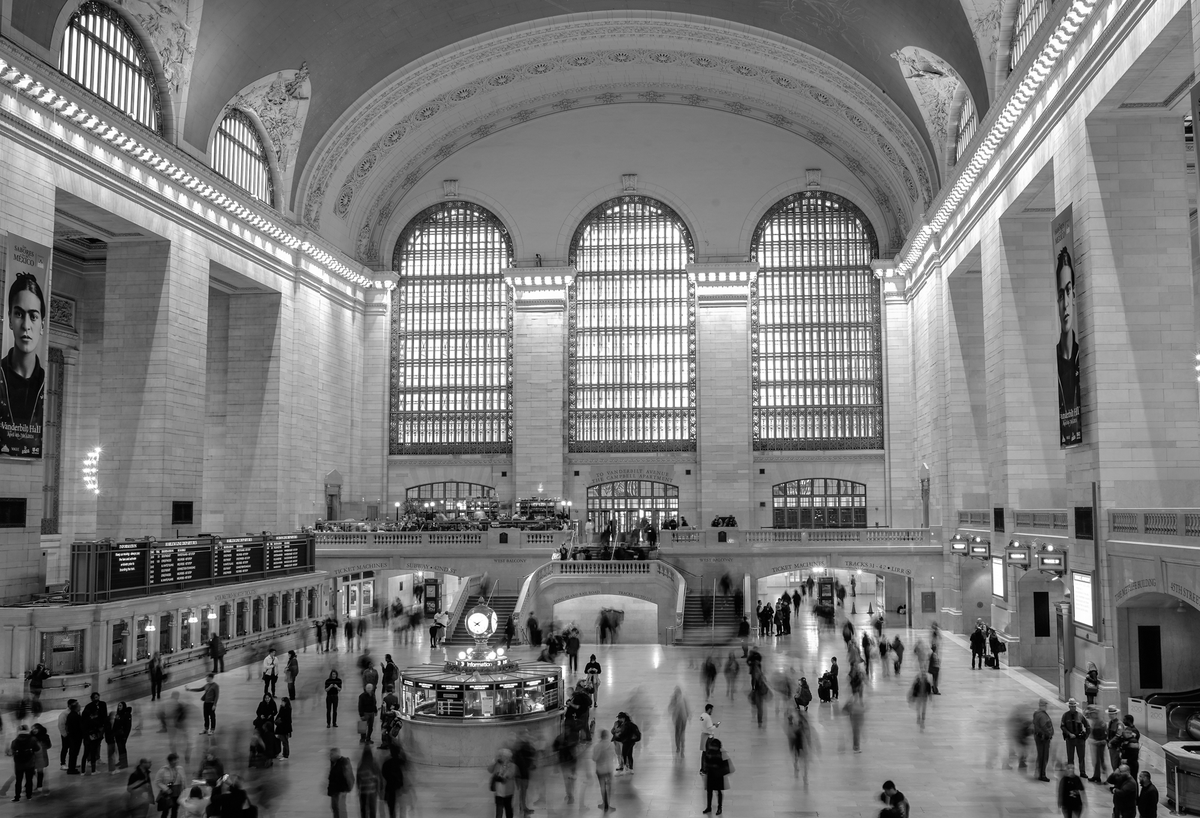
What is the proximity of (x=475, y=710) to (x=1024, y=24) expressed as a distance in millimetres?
21634

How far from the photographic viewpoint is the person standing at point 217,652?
25.2 metres

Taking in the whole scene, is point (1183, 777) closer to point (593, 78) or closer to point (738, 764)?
point (738, 764)

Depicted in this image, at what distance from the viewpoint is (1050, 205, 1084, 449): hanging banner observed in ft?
72.8

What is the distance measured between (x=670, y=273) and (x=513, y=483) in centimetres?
1168

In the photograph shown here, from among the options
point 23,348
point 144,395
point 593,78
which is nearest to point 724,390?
point 593,78

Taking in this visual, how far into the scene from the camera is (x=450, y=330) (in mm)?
47844

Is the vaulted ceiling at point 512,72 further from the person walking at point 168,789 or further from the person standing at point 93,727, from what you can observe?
the person walking at point 168,789

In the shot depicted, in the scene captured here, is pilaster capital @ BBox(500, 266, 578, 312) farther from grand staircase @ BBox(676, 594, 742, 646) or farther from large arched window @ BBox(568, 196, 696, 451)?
grand staircase @ BBox(676, 594, 742, 646)

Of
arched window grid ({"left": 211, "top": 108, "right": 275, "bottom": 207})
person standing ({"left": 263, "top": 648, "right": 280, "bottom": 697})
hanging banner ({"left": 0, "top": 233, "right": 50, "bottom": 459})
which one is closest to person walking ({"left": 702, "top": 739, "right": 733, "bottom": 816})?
person standing ({"left": 263, "top": 648, "right": 280, "bottom": 697})

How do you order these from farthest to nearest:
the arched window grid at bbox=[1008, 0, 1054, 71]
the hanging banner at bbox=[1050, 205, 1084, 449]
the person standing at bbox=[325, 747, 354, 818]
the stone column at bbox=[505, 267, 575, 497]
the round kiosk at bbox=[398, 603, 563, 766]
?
the stone column at bbox=[505, 267, 575, 497]
the arched window grid at bbox=[1008, 0, 1054, 71]
the hanging banner at bbox=[1050, 205, 1084, 449]
the round kiosk at bbox=[398, 603, 563, 766]
the person standing at bbox=[325, 747, 354, 818]

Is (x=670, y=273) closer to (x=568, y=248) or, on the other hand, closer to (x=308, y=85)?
(x=568, y=248)

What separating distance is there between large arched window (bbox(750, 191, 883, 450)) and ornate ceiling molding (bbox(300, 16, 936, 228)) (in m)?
5.22

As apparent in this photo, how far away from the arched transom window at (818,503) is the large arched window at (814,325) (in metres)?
1.75

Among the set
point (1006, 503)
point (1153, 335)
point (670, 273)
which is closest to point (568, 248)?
point (670, 273)
